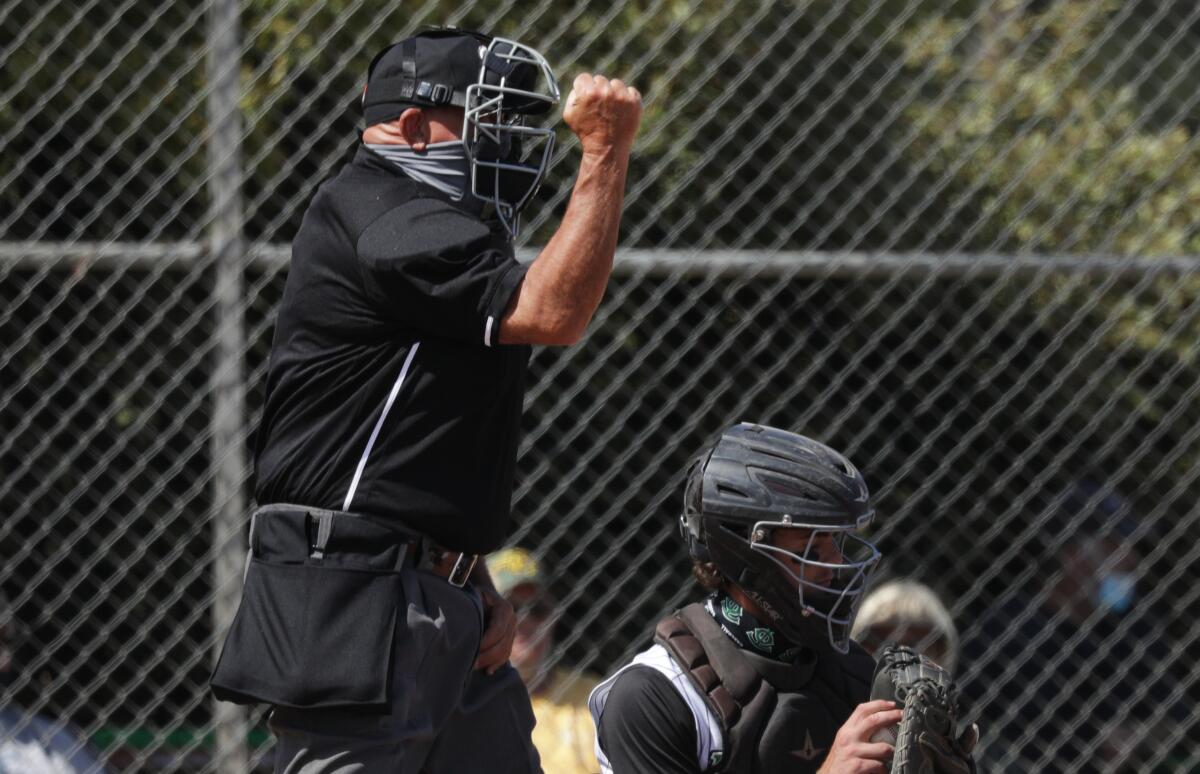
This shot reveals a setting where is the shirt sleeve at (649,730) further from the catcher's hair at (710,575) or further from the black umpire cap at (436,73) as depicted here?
the black umpire cap at (436,73)

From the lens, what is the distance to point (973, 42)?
5.55 m

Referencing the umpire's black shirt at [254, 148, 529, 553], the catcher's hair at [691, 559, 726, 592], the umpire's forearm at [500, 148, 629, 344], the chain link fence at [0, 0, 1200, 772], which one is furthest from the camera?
the chain link fence at [0, 0, 1200, 772]

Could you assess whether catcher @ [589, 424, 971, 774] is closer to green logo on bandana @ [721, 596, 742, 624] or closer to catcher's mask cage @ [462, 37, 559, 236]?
green logo on bandana @ [721, 596, 742, 624]

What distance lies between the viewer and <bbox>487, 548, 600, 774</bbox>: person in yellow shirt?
467 centimetres

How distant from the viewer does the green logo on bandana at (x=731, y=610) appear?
10.1 feet

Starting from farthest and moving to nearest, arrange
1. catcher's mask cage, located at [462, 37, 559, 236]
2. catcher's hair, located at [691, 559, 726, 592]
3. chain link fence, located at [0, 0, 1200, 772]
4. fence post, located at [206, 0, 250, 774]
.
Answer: chain link fence, located at [0, 0, 1200, 772] → fence post, located at [206, 0, 250, 774] → catcher's hair, located at [691, 559, 726, 592] → catcher's mask cage, located at [462, 37, 559, 236]

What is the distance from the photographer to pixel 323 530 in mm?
2887

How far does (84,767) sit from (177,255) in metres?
1.48

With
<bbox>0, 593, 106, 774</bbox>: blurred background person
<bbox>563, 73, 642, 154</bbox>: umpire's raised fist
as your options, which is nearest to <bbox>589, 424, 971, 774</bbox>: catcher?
<bbox>563, 73, 642, 154</bbox>: umpire's raised fist

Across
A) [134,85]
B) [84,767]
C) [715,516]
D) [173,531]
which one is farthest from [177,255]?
[715,516]

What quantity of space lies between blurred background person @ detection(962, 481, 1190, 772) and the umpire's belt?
239cm

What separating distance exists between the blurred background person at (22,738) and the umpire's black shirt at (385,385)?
2021 mm

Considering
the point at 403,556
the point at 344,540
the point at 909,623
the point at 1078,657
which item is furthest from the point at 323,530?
the point at 1078,657

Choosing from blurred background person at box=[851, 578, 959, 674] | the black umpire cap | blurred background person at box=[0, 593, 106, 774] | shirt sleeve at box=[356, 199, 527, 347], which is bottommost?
blurred background person at box=[0, 593, 106, 774]
